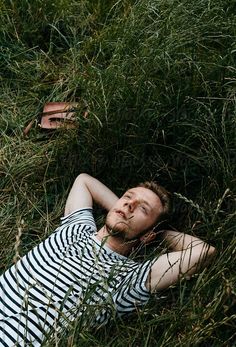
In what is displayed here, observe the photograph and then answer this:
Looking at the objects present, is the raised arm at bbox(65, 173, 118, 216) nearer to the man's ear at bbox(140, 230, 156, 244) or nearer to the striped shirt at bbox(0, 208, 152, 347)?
the striped shirt at bbox(0, 208, 152, 347)

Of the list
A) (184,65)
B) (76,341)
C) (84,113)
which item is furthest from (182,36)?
(76,341)

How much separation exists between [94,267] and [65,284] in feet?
0.56

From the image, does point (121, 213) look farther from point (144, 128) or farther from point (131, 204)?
point (144, 128)

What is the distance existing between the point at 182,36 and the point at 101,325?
1.71 metres

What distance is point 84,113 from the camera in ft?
13.9

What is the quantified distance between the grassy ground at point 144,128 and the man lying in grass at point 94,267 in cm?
11

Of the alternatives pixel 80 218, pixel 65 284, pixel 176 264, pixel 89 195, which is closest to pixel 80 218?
pixel 80 218

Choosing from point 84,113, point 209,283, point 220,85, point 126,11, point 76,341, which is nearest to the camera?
point 76,341

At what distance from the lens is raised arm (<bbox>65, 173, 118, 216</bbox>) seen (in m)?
4.00

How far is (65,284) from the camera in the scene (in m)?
3.36

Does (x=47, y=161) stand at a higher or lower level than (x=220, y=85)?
lower

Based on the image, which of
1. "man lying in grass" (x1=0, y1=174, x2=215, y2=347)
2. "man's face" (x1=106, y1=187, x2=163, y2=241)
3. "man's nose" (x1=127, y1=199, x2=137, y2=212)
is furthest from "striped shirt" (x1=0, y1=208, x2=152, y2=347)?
"man's nose" (x1=127, y1=199, x2=137, y2=212)

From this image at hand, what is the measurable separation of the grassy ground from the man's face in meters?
0.20

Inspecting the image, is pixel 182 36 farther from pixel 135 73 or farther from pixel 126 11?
pixel 126 11
